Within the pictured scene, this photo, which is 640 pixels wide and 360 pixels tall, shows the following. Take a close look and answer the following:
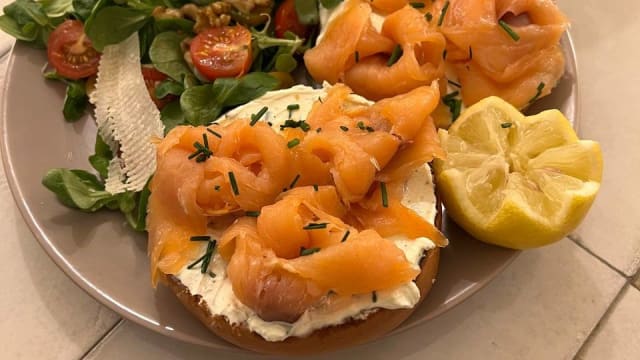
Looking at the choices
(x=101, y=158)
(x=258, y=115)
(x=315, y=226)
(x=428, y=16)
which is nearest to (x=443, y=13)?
(x=428, y=16)

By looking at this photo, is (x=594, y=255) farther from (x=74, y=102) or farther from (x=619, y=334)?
(x=74, y=102)

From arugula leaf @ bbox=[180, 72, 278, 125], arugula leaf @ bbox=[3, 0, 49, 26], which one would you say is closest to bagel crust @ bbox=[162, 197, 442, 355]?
arugula leaf @ bbox=[180, 72, 278, 125]

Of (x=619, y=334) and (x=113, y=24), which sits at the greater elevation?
(x=113, y=24)

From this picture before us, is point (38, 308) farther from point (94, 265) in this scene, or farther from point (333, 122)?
point (333, 122)

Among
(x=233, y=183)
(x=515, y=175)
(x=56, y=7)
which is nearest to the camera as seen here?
(x=233, y=183)

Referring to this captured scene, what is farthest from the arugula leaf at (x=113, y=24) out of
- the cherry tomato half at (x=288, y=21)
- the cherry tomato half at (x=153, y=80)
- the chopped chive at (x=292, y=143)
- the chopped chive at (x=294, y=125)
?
the chopped chive at (x=292, y=143)

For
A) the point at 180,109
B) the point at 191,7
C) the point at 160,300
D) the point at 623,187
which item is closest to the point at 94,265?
the point at 160,300

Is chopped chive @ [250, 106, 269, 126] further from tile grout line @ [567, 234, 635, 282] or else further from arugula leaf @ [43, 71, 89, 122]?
tile grout line @ [567, 234, 635, 282]

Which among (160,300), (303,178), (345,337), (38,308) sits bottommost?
(38,308)
